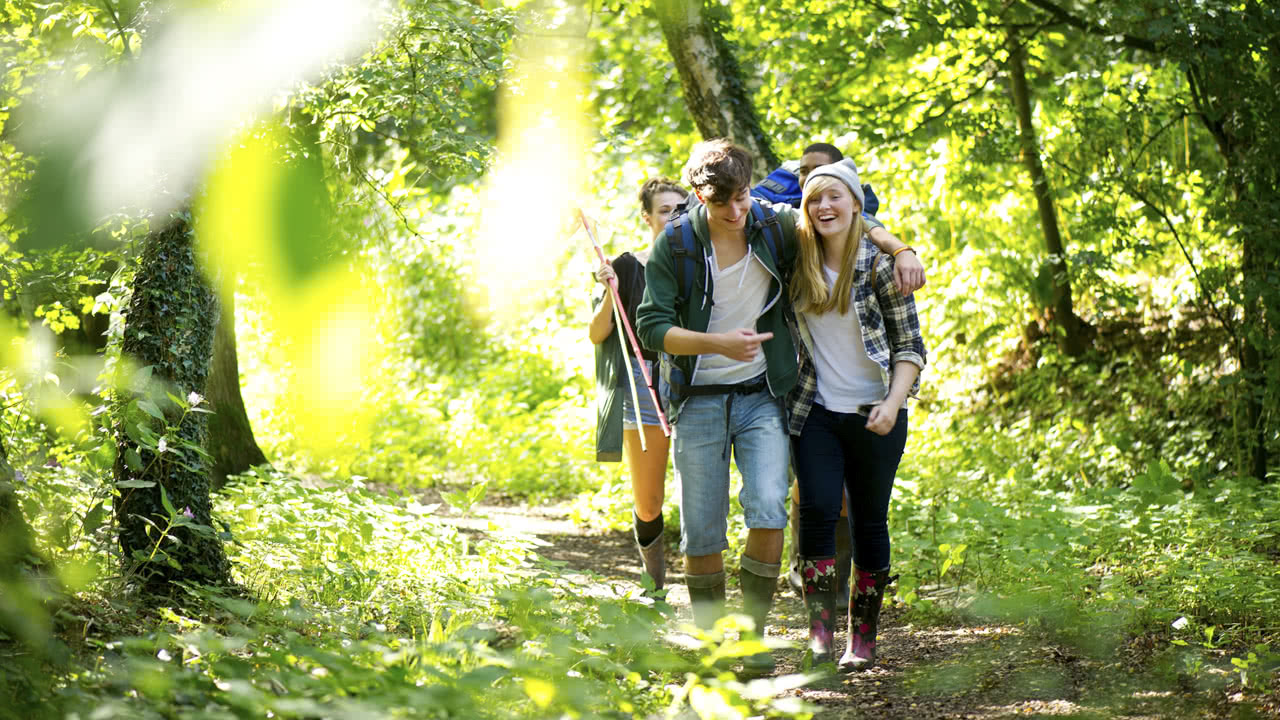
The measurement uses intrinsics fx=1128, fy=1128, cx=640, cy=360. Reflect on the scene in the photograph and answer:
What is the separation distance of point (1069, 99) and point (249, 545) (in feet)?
25.0

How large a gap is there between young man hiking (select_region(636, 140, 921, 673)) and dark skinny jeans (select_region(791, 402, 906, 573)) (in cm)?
9

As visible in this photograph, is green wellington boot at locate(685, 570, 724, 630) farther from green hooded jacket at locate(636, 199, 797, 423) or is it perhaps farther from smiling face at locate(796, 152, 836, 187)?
smiling face at locate(796, 152, 836, 187)

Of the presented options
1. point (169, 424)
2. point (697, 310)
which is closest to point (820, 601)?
point (697, 310)

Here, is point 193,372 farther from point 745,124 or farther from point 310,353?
point 745,124

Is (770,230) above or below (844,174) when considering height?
Result: below

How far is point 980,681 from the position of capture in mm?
3764

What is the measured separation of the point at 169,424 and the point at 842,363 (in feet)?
7.72

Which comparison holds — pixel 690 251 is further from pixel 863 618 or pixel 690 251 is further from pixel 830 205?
pixel 863 618

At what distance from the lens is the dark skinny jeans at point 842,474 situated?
3.77m

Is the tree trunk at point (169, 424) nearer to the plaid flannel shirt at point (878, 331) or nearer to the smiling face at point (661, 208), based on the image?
the smiling face at point (661, 208)

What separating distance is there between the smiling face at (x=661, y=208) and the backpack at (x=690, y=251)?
97 centimetres

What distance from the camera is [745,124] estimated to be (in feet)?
23.2

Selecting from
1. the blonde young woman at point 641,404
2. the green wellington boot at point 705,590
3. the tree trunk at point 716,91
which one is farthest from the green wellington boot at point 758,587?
the tree trunk at point 716,91

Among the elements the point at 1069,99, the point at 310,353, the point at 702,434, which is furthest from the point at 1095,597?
the point at 1069,99
